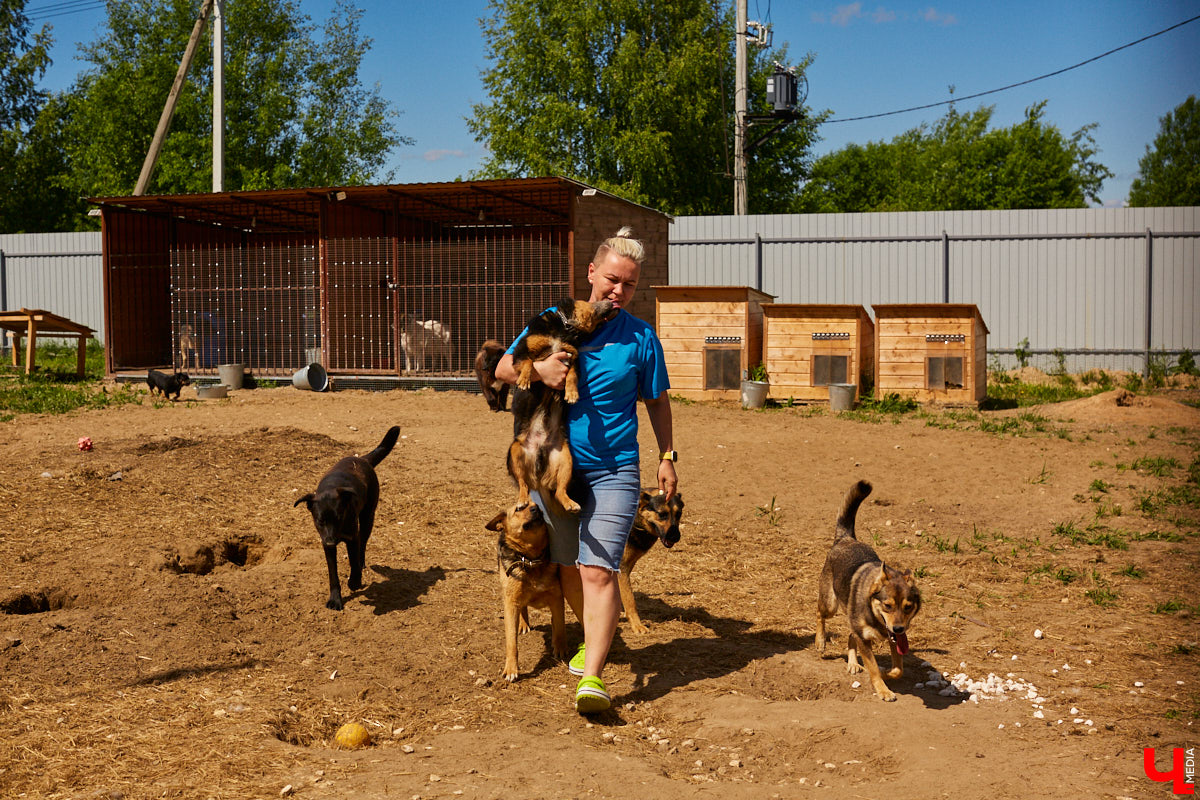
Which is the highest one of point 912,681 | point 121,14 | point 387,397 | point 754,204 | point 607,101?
point 121,14

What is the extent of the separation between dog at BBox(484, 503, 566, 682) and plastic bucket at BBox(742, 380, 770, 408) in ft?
34.1

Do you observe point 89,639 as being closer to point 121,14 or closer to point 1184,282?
point 1184,282

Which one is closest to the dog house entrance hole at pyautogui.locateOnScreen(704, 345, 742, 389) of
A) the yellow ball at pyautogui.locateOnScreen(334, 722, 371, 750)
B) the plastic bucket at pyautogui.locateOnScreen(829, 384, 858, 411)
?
the plastic bucket at pyautogui.locateOnScreen(829, 384, 858, 411)

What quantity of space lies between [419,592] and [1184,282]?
17114 mm

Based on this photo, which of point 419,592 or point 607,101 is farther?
point 607,101

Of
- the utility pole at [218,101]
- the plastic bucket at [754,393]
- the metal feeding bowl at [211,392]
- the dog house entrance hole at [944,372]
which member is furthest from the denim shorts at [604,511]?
the utility pole at [218,101]

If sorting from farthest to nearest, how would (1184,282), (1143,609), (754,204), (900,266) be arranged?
1. (754,204)
2. (900,266)
3. (1184,282)
4. (1143,609)

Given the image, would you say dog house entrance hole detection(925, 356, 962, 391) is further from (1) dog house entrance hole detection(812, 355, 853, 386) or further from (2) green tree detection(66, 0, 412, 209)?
(2) green tree detection(66, 0, 412, 209)

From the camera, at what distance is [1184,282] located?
58.5 feet

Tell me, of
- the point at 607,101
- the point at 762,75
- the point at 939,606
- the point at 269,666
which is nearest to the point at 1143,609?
the point at 939,606

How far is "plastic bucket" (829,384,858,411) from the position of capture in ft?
47.0

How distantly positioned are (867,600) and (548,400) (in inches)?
68.2

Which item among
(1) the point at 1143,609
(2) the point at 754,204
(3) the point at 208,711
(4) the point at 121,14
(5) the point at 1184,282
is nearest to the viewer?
(3) the point at 208,711

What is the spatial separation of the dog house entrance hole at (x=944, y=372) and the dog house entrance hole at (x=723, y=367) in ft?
9.49
